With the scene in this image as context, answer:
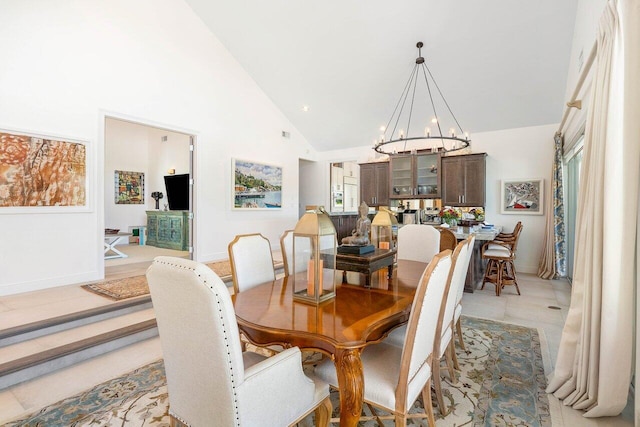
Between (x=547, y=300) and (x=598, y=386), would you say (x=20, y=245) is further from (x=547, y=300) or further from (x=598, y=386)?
(x=547, y=300)

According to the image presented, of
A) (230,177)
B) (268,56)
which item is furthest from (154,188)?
(268,56)

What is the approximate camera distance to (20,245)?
11.8 ft

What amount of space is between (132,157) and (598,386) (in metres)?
9.70

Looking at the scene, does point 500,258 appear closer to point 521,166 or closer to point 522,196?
point 522,196

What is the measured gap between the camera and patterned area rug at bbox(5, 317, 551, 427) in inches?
71.1

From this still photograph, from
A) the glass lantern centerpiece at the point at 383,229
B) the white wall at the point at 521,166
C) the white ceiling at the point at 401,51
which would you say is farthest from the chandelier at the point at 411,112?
the glass lantern centerpiece at the point at 383,229

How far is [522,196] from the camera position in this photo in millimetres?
5855

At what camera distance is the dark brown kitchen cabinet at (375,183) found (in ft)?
23.3

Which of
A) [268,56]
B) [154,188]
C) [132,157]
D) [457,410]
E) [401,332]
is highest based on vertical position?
[268,56]

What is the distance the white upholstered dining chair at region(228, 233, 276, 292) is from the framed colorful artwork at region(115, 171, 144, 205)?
7.52 metres

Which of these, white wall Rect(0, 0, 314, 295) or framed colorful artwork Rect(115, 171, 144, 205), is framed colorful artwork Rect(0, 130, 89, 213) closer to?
white wall Rect(0, 0, 314, 295)

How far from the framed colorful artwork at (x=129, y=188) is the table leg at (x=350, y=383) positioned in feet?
28.5

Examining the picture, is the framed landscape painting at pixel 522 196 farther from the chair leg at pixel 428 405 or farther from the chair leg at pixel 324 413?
the chair leg at pixel 324 413

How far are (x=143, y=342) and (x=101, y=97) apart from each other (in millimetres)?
3281
